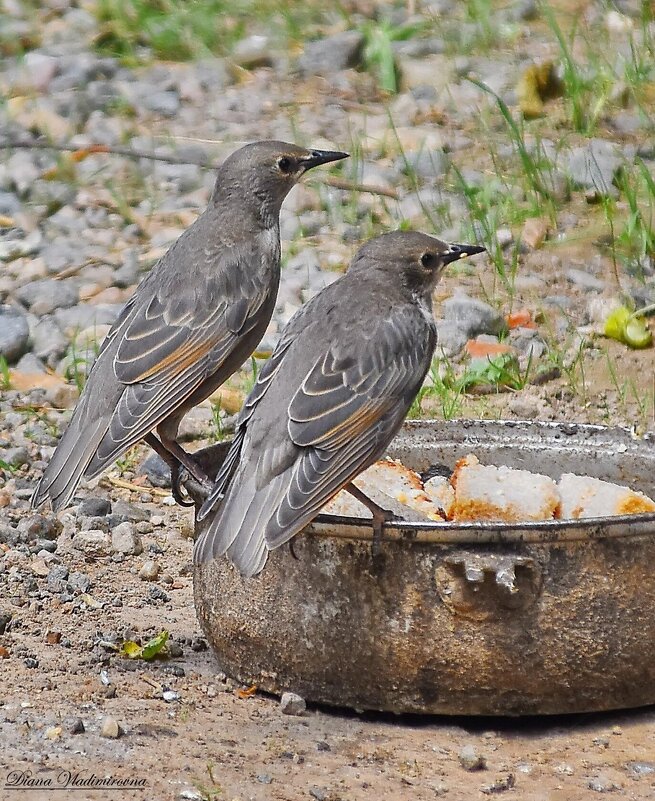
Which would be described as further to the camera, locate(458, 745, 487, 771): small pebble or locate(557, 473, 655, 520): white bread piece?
locate(557, 473, 655, 520): white bread piece

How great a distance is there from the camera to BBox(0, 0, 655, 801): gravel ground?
14.8 feet

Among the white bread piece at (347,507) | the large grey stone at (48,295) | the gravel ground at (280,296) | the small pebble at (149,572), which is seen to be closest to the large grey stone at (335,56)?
the gravel ground at (280,296)

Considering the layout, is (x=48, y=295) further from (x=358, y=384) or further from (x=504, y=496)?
(x=504, y=496)

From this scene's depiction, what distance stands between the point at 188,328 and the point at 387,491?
3.77 ft

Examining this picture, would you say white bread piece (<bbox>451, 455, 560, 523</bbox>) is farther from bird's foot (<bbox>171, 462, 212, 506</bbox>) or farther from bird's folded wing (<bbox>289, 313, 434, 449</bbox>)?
bird's foot (<bbox>171, 462, 212, 506</bbox>)

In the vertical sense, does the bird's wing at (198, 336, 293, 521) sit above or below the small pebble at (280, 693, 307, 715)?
above

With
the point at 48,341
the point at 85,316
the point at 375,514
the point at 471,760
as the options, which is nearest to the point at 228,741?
the point at 471,760

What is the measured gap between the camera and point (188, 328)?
6035mm

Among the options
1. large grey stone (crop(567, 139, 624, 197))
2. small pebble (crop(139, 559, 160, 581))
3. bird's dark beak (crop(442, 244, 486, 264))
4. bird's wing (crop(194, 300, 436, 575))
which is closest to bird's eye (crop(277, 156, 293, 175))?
bird's dark beak (crop(442, 244, 486, 264))

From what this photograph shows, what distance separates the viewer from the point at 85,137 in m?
10.9

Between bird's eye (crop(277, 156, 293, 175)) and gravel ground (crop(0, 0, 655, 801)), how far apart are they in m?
1.36

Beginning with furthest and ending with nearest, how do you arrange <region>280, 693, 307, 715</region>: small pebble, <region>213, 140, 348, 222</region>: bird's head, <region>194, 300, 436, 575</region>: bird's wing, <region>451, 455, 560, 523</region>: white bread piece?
<region>213, 140, 348, 222</region>: bird's head
<region>451, 455, 560, 523</region>: white bread piece
<region>280, 693, 307, 715</region>: small pebble
<region>194, 300, 436, 575</region>: bird's wing

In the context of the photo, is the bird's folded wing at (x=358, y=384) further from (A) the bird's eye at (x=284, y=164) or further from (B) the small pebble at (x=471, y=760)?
(A) the bird's eye at (x=284, y=164)

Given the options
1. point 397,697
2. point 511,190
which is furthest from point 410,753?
point 511,190
